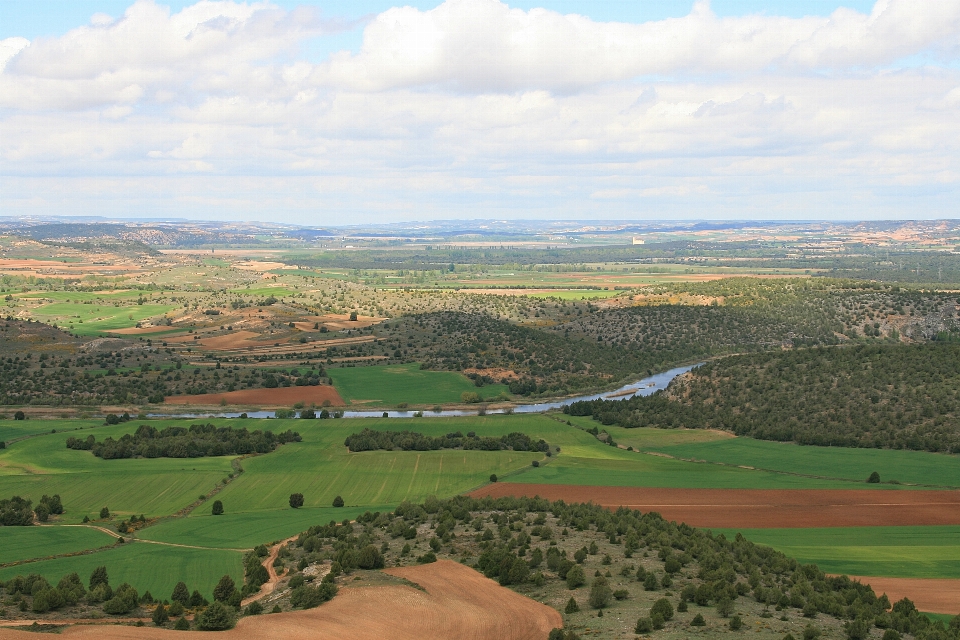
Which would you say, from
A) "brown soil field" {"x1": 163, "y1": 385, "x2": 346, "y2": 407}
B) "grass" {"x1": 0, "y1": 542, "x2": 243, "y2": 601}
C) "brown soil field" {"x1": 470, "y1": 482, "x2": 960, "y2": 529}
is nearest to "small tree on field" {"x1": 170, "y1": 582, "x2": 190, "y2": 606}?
"grass" {"x1": 0, "y1": 542, "x2": 243, "y2": 601}

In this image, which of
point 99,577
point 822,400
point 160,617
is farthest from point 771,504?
point 99,577

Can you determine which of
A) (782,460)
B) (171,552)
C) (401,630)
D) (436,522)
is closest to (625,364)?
(782,460)

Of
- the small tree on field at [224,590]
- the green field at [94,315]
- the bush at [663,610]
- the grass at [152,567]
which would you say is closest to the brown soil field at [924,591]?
the bush at [663,610]

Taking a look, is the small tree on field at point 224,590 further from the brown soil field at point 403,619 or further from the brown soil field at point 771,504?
the brown soil field at point 771,504

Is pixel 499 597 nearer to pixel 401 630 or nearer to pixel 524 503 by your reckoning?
pixel 401 630

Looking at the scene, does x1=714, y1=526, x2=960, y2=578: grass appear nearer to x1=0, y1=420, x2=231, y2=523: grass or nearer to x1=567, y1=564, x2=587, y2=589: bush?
x1=567, y1=564, x2=587, y2=589: bush

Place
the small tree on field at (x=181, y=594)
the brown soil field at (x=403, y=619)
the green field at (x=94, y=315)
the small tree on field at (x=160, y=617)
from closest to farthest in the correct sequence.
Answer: the brown soil field at (x=403, y=619)
the small tree on field at (x=160, y=617)
the small tree on field at (x=181, y=594)
the green field at (x=94, y=315)
